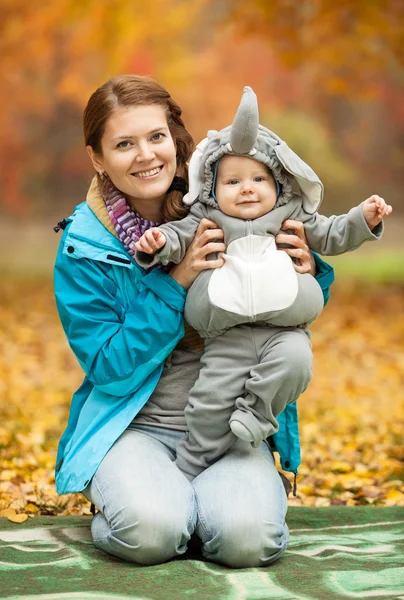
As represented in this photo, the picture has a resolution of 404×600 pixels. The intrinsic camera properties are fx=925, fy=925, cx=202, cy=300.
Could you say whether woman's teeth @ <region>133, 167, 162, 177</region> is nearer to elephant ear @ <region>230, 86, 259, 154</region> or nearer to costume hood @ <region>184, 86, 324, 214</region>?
costume hood @ <region>184, 86, 324, 214</region>

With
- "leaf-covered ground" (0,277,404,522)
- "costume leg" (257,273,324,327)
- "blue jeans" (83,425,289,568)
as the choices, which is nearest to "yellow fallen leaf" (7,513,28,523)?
"leaf-covered ground" (0,277,404,522)

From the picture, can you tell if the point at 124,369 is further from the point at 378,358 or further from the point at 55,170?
the point at 55,170

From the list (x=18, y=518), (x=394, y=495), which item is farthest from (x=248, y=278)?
(x=394, y=495)

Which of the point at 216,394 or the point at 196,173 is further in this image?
the point at 196,173

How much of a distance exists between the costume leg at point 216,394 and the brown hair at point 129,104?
0.51 metres

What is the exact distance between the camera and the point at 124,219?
3262mm

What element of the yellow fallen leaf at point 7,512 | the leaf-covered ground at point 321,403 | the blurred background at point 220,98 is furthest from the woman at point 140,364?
the blurred background at point 220,98

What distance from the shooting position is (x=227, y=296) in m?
3.00

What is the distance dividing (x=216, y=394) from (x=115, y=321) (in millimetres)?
465

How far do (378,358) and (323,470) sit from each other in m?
3.05

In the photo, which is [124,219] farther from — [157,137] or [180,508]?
[180,508]

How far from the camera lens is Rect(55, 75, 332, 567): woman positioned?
2967 mm

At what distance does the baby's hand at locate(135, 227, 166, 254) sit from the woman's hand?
40 centimetres

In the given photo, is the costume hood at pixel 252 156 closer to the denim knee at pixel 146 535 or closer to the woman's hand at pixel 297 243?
the woman's hand at pixel 297 243
